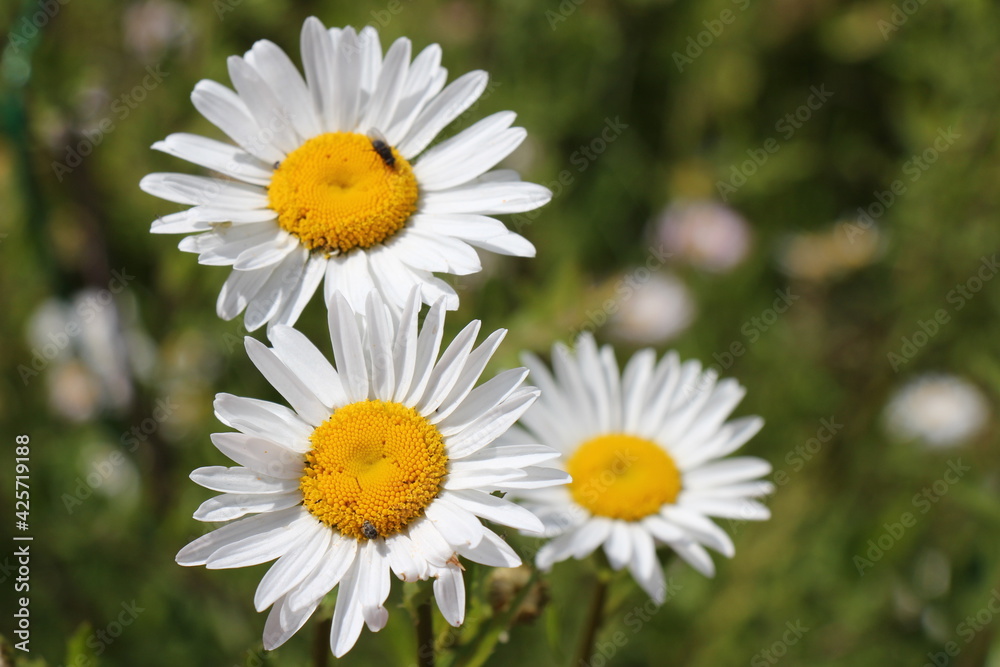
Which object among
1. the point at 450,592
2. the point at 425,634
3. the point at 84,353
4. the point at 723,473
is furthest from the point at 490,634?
the point at 84,353

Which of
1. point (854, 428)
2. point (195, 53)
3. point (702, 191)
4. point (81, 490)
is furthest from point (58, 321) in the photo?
point (854, 428)

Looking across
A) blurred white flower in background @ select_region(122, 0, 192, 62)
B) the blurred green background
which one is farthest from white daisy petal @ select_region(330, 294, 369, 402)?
blurred white flower in background @ select_region(122, 0, 192, 62)

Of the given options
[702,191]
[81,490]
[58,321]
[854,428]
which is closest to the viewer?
[81,490]

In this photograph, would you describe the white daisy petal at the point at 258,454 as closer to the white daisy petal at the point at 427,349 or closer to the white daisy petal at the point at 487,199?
the white daisy petal at the point at 427,349

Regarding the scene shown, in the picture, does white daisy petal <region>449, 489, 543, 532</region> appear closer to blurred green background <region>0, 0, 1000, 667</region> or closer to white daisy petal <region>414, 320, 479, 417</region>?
white daisy petal <region>414, 320, 479, 417</region>

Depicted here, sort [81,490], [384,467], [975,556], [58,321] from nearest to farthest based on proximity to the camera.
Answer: [384,467], [975,556], [81,490], [58,321]

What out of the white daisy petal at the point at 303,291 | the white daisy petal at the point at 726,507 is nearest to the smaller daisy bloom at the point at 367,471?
the white daisy petal at the point at 303,291

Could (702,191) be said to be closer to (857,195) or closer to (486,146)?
(857,195)

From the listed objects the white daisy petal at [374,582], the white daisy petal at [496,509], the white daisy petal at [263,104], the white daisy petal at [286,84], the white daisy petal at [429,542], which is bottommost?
the white daisy petal at [374,582]
